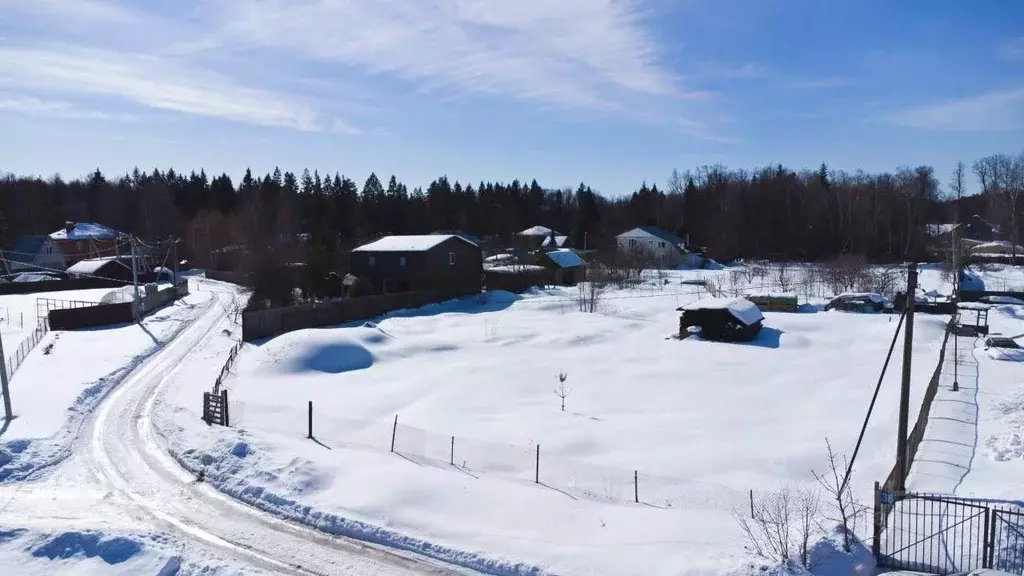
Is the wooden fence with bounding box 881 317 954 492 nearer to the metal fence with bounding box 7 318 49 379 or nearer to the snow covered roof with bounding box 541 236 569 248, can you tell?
the metal fence with bounding box 7 318 49 379

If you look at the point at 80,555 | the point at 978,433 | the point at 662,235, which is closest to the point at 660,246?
the point at 662,235

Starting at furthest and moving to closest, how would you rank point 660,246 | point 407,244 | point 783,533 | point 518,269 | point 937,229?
point 937,229, point 660,246, point 518,269, point 407,244, point 783,533

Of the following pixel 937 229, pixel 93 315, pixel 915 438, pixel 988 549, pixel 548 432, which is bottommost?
pixel 548 432

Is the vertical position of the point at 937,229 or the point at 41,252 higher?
the point at 937,229

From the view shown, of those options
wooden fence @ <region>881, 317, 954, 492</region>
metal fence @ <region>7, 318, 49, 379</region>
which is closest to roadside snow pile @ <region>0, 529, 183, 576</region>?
wooden fence @ <region>881, 317, 954, 492</region>

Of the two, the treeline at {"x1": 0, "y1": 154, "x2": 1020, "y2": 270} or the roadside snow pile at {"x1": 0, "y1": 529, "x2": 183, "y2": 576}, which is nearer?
the roadside snow pile at {"x1": 0, "y1": 529, "x2": 183, "y2": 576}

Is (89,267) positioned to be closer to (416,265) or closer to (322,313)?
(416,265)
